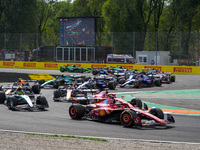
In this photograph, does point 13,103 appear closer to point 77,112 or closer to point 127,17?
point 77,112

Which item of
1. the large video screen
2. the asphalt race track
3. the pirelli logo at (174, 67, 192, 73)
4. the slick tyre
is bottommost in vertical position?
the asphalt race track

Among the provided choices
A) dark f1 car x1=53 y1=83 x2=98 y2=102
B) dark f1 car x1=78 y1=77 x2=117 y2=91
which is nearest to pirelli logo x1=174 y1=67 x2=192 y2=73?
dark f1 car x1=78 y1=77 x2=117 y2=91

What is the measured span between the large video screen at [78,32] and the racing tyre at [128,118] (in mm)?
39114

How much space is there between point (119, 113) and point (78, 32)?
39.3 metres

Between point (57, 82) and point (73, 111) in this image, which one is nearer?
point (73, 111)

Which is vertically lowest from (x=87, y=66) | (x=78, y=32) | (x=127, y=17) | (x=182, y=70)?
(x=182, y=70)

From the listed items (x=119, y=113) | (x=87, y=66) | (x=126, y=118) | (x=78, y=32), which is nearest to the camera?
(x=126, y=118)

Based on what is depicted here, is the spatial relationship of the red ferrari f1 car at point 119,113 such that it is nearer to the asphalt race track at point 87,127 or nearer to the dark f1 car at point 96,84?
the asphalt race track at point 87,127

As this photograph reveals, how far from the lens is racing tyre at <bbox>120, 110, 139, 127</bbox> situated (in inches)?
453

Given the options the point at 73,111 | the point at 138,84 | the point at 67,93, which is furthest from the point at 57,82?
the point at 73,111

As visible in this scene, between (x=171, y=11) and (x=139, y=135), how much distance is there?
189ft

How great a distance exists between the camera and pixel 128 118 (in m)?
11.7

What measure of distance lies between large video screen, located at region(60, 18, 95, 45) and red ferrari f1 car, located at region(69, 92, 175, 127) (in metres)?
37.2

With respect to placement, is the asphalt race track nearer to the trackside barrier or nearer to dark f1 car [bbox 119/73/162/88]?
dark f1 car [bbox 119/73/162/88]
